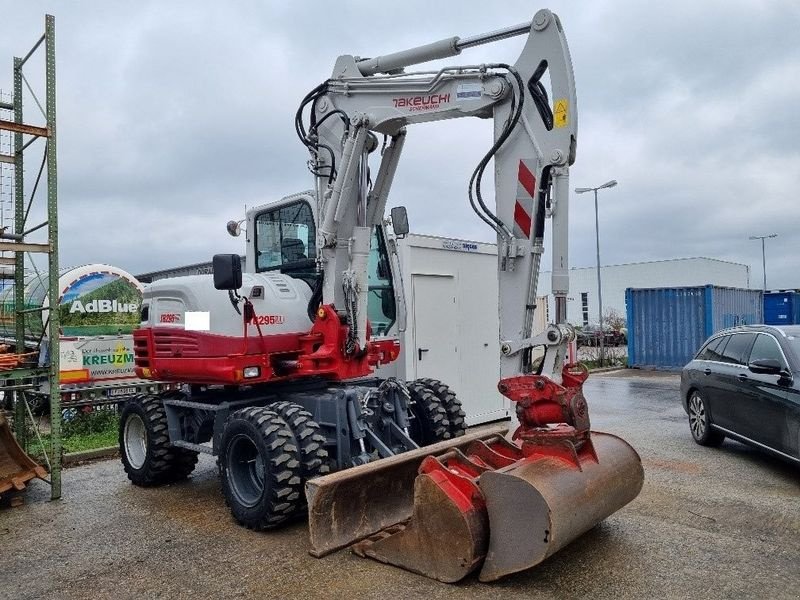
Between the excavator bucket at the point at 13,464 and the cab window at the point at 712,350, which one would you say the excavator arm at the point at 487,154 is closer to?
the excavator bucket at the point at 13,464

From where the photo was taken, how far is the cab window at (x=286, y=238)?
268 inches

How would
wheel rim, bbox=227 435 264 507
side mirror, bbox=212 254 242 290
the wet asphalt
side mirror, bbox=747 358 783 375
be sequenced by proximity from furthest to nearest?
side mirror, bbox=747 358 783 375, wheel rim, bbox=227 435 264 507, side mirror, bbox=212 254 242 290, the wet asphalt

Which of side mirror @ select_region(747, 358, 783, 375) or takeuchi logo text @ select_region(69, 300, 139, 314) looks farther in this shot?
takeuchi logo text @ select_region(69, 300, 139, 314)

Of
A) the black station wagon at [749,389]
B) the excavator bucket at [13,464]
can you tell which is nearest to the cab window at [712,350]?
the black station wagon at [749,389]

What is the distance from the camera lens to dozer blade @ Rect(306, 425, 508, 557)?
4.74 m

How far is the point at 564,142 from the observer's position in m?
4.80

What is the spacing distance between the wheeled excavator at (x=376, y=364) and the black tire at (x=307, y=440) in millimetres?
14

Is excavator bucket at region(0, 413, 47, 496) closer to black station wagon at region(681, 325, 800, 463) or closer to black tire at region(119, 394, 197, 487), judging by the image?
black tire at region(119, 394, 197, 487)

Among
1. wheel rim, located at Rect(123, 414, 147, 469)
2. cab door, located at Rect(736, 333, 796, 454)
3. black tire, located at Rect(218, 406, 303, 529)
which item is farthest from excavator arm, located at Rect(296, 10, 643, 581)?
wheel rim, located at Rect(123, 414, 147, 469)

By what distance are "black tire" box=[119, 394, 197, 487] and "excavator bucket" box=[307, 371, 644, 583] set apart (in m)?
2.80

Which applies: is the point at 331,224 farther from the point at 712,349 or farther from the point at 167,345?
the point at 712,349

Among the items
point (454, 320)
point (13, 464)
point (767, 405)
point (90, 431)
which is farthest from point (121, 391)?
point (767, 405)

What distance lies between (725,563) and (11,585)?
490cm

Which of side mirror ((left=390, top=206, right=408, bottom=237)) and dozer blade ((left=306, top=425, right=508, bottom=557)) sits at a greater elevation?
side mirror ((left=390, top=206, right=408, bottom=237))
